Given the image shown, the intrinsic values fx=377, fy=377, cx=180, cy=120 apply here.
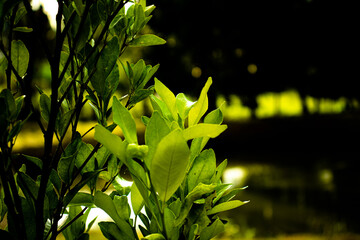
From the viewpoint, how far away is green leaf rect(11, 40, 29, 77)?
614mm

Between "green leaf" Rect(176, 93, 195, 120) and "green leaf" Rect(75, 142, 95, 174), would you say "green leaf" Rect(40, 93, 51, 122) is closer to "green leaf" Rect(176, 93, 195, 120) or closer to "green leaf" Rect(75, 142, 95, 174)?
"green leaf" Rect(75, 142, 95, 174)

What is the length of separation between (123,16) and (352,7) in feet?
40.6

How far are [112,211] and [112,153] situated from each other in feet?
0.31

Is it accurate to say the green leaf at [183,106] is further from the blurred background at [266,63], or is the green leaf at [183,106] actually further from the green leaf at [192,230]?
the blurred background at [266,63]

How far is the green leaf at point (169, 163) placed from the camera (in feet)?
1.36

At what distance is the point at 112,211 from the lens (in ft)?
1.66

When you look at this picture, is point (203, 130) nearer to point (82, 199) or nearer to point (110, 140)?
point (110, 140)

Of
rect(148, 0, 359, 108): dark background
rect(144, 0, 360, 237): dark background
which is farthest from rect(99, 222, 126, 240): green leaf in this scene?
rect(148, 0, 359, 108): dark background

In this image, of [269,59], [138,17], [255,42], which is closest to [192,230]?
[138,17]

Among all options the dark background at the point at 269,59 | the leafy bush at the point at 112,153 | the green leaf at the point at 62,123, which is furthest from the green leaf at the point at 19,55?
the dark background at the point at 269,59

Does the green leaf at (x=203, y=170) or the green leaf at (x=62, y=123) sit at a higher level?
the green leaf at (x=62, y=123)

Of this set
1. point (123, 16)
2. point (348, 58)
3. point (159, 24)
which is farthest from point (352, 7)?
point (123, 16)

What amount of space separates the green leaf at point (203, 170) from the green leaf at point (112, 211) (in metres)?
0.10

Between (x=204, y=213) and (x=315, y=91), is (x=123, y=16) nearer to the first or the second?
(x=204, y=213)
